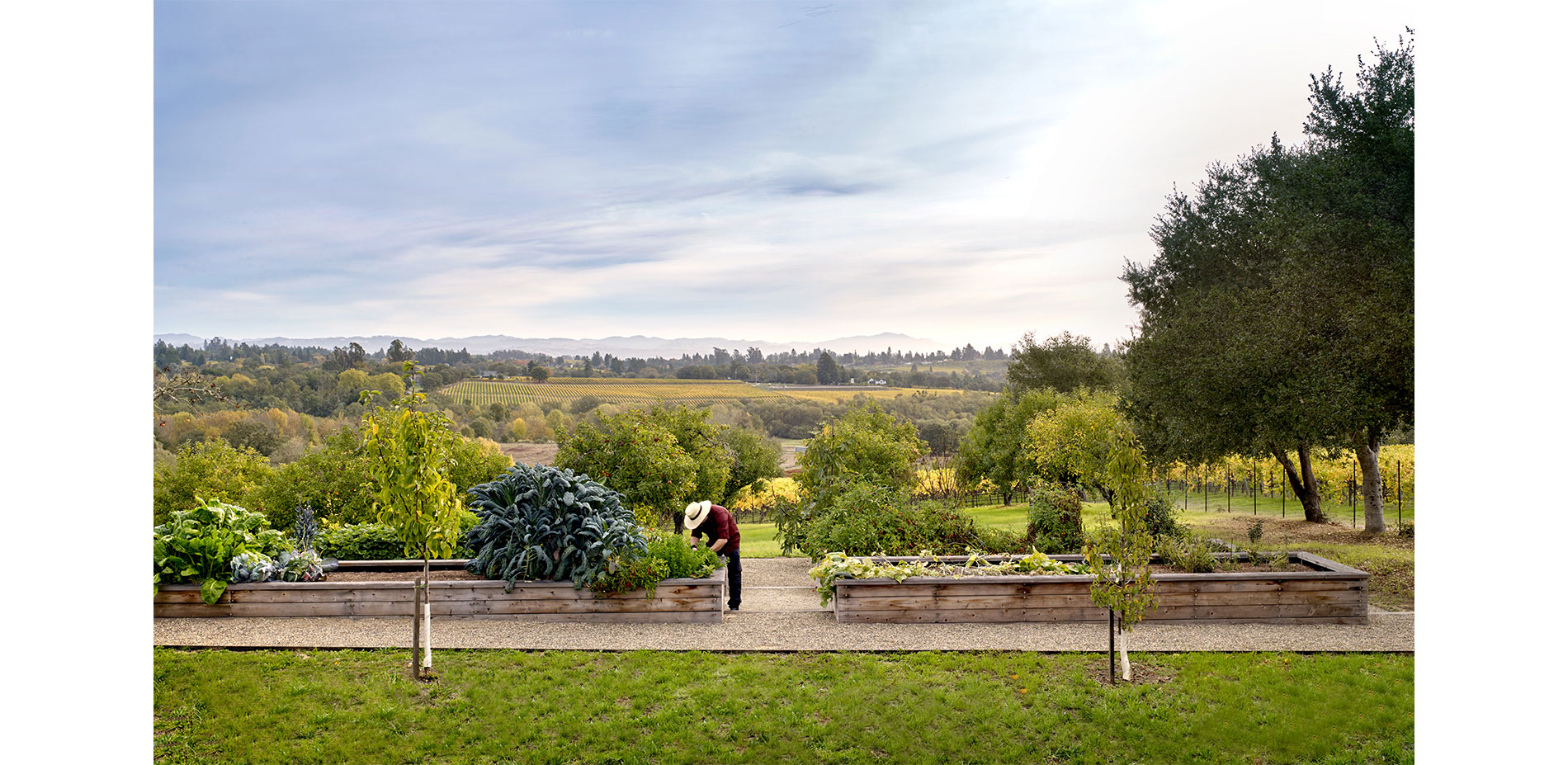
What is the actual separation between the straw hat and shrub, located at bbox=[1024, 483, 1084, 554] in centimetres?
365

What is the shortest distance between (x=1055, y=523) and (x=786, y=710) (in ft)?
15.5

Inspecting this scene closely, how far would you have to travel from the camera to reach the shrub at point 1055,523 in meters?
8.33

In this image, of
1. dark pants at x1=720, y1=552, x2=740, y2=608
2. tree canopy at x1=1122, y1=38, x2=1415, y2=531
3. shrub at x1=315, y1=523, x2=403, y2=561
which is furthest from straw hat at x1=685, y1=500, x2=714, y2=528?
tree canopy at x1=1122, y1=38, x2=1415, y2=531

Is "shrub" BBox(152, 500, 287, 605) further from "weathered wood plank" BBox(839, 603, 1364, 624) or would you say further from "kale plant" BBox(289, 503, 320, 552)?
"weathered wood plank" BBox(839, 603, 1364, 624)

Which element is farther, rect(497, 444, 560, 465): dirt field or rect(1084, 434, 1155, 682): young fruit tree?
rect(497, 444, 560, 465): dirt field

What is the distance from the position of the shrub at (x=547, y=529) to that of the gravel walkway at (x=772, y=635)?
491 millimetres

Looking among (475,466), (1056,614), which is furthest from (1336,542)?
(475,466)

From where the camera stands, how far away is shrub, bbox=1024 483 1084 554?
328 inches

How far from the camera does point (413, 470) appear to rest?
5.14 metres

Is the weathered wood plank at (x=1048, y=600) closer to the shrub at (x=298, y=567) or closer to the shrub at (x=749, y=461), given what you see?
the shrub at (x=298, y=567)

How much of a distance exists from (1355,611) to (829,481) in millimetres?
5817

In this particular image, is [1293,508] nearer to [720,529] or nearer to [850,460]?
[850,460]
